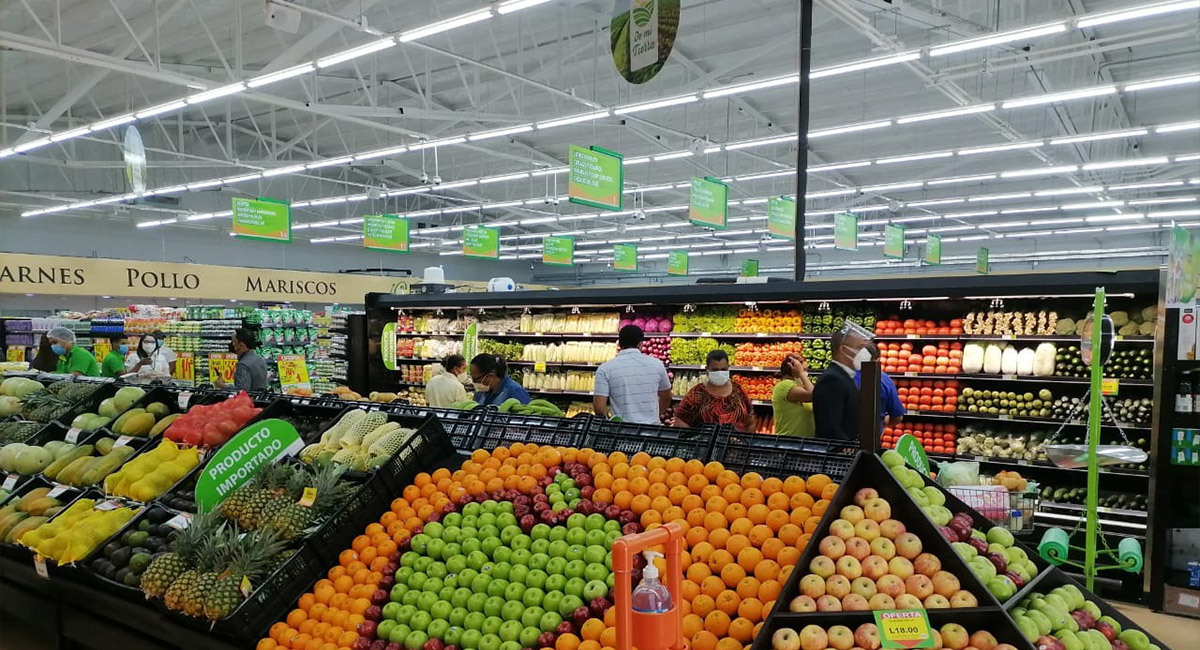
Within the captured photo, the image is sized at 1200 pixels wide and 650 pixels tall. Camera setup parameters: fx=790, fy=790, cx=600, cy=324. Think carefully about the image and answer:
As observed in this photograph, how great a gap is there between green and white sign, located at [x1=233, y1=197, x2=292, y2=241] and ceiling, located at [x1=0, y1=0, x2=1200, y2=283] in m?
1.18

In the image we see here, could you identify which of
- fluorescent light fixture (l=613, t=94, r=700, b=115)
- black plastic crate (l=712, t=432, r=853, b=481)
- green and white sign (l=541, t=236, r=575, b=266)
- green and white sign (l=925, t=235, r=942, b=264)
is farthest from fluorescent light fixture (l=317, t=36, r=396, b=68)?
green and white sign (l=925, t=235, r=942, b=264)

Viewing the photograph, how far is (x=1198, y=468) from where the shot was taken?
5.06m

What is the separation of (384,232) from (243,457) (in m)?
13.2

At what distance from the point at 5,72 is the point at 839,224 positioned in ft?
51.8

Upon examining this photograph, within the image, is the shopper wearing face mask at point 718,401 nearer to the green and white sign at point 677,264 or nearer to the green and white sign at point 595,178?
the green and white sign at point 595,178

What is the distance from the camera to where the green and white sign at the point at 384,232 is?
15.8 m

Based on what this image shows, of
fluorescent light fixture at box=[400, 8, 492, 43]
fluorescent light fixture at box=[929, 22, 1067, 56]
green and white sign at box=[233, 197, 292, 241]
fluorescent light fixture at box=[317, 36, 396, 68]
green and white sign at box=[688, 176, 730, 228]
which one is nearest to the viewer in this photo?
fluorescent light fixture at box=[929, 22, 1067, 56]

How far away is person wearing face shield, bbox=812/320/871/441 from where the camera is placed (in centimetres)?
468

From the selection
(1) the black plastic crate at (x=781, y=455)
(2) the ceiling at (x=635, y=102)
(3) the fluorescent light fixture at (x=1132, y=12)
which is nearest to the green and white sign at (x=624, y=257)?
(2) the ceiling at (x=635, y=102)

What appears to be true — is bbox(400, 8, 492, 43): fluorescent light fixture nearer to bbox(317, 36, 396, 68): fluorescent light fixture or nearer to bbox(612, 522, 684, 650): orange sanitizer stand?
bbox(317, 36, 396, 68): fluorescent light fixture

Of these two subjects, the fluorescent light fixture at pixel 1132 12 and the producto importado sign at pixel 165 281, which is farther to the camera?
the producto importado sign at pixel 165 281

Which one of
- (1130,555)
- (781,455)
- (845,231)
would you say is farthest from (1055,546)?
(845,231)

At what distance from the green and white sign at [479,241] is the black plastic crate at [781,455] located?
1482cm

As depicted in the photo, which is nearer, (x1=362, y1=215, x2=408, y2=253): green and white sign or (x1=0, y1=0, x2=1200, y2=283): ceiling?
(x1=0, y1=0, x2=1200, y2=283): ceiling
